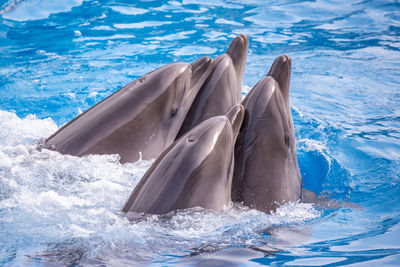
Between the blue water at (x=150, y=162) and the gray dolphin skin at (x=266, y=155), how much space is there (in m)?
0.17

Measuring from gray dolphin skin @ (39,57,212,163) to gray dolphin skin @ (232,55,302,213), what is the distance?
2.60 feet

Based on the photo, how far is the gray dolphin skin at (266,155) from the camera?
3969mm

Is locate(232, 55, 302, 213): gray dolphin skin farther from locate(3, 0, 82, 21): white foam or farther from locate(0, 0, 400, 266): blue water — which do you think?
locate(3, 0, 82, 21): white foam

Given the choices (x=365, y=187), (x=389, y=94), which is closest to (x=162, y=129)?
(x=365, y=187)

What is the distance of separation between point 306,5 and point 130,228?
515 inches

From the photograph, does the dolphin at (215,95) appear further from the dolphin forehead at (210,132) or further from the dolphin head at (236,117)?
the dolphin forehead at (210,132)

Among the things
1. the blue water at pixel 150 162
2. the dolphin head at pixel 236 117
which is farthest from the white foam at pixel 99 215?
the dolphin head at pixel 236 117

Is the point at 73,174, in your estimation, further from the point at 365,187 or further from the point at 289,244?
the point at 365,187

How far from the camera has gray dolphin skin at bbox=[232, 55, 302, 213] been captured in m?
3.97

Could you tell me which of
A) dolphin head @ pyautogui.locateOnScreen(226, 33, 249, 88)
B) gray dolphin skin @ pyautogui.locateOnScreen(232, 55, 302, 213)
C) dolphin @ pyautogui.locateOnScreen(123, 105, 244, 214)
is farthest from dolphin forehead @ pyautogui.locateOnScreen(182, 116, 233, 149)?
dolphin head @ pyautogui.locateOnScreen(226, 33, 249, 88)

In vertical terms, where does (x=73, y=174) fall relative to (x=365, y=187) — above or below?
above

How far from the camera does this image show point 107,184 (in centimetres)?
420

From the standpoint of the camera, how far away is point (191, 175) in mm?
3420

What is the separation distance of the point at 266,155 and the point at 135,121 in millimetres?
1356
